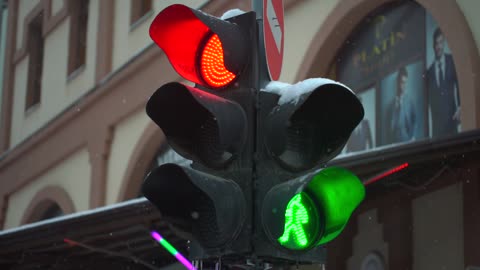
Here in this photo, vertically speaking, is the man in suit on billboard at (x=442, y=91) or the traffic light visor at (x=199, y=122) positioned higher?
the man in suit on billboard at (x=442, y=91)

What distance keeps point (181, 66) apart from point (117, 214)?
249 inches

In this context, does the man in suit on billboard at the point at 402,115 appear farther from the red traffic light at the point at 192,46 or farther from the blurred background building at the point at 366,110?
the red traffic light at the point at 192,46

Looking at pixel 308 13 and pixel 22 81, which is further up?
pixel 22 81

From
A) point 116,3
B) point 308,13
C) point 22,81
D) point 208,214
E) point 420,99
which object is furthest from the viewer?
point 22,81

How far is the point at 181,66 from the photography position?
14.3 ft

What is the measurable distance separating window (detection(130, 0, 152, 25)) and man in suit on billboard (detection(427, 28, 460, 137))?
7595 millimetres

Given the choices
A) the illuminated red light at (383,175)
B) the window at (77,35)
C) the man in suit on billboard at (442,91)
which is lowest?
the illuminated red light at (383,175)

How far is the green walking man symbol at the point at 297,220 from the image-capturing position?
4.04 m

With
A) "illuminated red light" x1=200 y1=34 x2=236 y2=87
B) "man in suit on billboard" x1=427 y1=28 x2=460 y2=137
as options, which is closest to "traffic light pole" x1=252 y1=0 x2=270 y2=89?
"illuminated red light" x1=200 y1=34 x2=236 y2=87

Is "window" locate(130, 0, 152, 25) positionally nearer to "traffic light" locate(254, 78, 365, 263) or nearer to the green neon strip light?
the green neon strip light

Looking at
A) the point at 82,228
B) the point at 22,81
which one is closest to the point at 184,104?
the point at 82,228

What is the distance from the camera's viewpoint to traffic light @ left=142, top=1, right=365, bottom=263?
3.92 meters

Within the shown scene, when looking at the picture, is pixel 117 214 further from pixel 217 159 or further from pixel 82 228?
pixel 217 159

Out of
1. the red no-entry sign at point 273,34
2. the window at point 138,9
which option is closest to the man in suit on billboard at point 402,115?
the red no-entry sign at point 273,34
